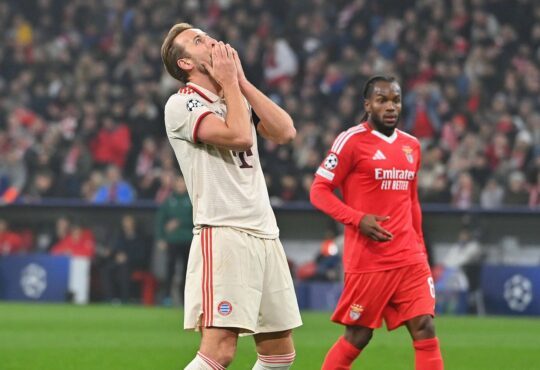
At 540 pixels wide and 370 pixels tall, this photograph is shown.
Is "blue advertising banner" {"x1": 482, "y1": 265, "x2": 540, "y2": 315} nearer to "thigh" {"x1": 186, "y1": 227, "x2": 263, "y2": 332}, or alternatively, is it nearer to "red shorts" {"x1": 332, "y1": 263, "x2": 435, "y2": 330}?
"red shorts" {"x1": 332, "y1": 263, "x2": 435, "y2": 330}

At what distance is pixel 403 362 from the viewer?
9.80m

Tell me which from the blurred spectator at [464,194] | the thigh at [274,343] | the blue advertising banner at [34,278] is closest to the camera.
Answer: the thigh at [274,343]

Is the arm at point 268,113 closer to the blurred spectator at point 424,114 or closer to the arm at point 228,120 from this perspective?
the arm at point 228,120

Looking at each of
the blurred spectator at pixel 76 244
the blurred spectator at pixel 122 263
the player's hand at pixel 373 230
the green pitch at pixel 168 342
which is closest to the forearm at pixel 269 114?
the player's hand at pixel 373 230

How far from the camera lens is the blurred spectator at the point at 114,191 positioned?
19.5m

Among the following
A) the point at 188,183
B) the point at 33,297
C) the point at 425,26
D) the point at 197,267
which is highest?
the point at 425,26

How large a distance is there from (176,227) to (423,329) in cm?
1019

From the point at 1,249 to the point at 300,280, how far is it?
197 inches

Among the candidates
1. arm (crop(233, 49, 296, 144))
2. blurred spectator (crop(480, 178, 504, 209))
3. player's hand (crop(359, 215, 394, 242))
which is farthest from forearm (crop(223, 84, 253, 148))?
blurred spectator (crop(480, 178, 504, 209))

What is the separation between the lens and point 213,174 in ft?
17.7

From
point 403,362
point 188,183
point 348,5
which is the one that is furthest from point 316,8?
point 188,183

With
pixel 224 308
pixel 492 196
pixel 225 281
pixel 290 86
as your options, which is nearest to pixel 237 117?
pixel 225 281

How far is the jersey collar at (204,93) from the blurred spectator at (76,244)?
13137 mm

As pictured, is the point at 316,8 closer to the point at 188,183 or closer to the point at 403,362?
the point at 403,362
